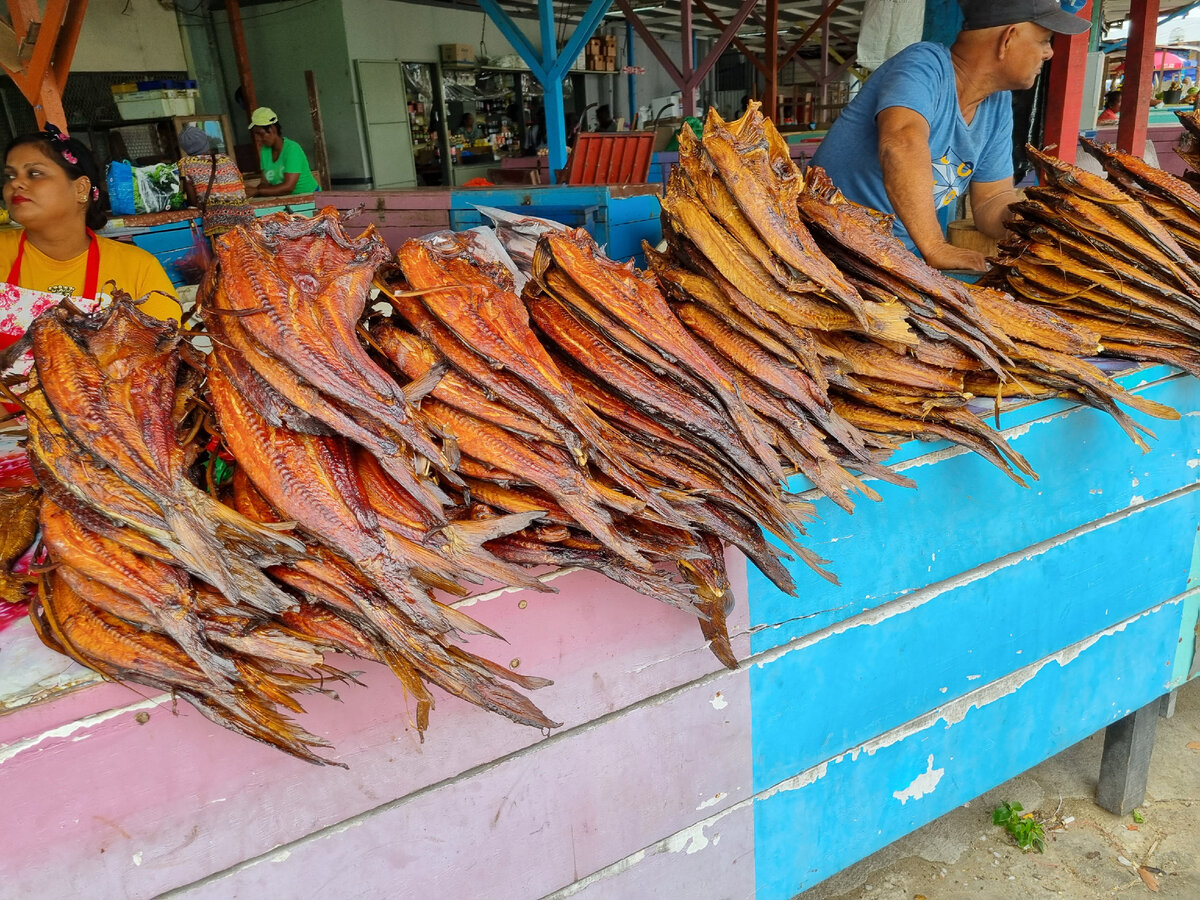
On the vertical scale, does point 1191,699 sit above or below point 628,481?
below

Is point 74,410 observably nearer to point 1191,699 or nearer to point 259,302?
point 259,302

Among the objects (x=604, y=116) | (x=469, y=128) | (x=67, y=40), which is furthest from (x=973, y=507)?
(x=604, y=116)

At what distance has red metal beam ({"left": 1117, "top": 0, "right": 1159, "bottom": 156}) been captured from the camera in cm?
455

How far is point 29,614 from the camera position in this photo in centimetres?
115

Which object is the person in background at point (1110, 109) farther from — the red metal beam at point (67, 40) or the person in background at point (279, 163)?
the red metal beam at point (67, 40)

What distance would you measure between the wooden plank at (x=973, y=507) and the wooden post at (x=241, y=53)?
1197 centimetres

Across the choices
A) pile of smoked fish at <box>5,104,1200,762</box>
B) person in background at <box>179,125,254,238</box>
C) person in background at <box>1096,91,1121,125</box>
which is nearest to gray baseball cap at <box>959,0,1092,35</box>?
pile of smoked fish at <box>5,104,1200,762</box>

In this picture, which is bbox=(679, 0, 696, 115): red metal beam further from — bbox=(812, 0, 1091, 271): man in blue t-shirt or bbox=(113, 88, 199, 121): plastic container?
bbox=(812, 0, 1091, 271): man in blue t-shirt

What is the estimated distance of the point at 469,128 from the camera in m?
14.5

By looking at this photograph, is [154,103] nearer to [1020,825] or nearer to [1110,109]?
[1020,825]

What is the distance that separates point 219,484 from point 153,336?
0.23 meters

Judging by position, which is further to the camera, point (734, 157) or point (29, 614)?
point (734, 157)

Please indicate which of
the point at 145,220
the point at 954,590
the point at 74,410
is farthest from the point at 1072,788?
the point at 145,220

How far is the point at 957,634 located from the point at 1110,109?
1209 centimetres
